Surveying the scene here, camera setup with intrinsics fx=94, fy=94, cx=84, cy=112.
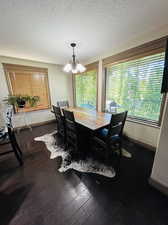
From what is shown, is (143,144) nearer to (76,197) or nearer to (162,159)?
(162,159)

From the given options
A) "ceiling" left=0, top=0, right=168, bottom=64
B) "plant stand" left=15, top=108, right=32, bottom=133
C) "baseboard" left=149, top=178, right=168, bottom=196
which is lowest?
"baseboard" left=149, top=178, right=168, bottom=196

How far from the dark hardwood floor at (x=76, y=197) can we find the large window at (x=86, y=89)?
2087 millimetres

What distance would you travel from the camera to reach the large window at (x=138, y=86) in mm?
1957

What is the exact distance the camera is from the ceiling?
3.89 feet

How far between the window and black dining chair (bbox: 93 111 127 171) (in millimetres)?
2760

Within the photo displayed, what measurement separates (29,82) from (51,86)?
2.53 feet

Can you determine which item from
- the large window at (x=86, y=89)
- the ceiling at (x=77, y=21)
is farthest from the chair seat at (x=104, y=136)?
the ceiling at (x=77, y=21)

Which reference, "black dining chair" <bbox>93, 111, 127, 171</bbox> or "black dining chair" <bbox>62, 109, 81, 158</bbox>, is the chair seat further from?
"black dining chair" <bbox>62, 109, 81, 158</bbox>

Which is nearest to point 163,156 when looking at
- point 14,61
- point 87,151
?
point 87,151

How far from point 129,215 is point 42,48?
3.41 meters

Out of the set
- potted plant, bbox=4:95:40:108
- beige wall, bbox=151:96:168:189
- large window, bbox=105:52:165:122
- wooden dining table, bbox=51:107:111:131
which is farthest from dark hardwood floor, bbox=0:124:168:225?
potted plant, bbox=4:95:40:108

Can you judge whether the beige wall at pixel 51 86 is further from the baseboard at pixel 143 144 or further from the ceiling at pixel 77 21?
the baseboard at pixel 143 144

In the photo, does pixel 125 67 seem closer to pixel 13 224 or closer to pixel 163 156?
pixel 163 156

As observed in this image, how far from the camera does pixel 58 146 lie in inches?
89.5
